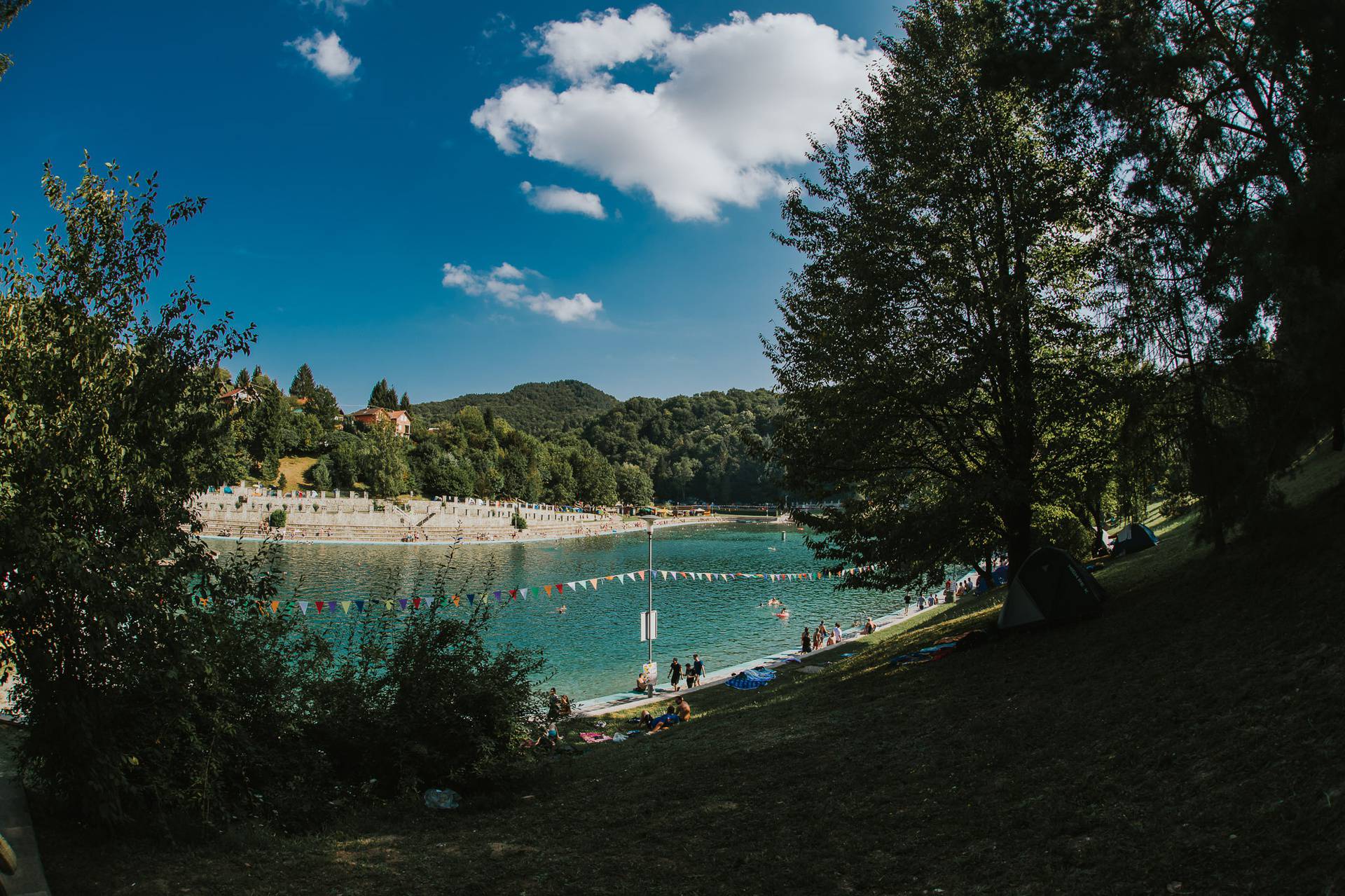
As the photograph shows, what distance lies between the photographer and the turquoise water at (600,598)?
102 feet

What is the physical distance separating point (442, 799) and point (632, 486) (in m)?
145

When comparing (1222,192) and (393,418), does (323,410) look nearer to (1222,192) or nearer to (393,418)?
(393,418)

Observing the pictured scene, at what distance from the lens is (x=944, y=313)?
12.5m

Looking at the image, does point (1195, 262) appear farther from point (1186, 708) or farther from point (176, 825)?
point (176, 825)

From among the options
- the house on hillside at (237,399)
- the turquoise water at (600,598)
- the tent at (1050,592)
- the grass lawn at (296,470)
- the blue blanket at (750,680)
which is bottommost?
the turquoise water at (600,598)

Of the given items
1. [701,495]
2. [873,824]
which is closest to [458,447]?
[701,495]

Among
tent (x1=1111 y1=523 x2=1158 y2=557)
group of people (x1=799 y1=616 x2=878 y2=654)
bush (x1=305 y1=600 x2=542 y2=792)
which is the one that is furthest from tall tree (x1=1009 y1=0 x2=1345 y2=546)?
→ group of people (x1=799 y1=616 x2=878 y2=654)

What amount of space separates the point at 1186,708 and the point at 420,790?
8785 mm

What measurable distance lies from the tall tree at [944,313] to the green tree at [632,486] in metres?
138

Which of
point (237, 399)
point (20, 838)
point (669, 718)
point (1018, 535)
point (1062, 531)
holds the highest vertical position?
point (237, 399)

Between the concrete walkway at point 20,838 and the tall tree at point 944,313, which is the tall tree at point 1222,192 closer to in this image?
the tall tree at point 944,313

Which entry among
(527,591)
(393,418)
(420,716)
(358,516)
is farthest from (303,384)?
(420,716)

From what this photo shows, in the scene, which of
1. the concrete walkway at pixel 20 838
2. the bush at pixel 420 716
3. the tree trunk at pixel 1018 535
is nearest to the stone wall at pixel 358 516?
the bush at pixel 420 716

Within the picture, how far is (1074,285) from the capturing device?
12.3m
